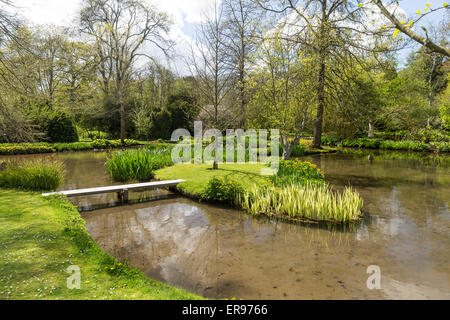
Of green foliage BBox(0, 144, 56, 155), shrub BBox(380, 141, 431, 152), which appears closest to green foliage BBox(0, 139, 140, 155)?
green foliage BBox(0, 144, 56, 155)

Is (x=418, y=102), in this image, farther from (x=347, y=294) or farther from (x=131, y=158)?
(x=347, y=294)

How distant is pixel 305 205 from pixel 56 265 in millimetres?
4833

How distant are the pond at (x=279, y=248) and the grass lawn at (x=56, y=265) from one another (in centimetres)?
55

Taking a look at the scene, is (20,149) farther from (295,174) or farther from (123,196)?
(295,174)

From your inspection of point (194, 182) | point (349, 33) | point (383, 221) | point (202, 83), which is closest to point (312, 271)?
point (383, 221)

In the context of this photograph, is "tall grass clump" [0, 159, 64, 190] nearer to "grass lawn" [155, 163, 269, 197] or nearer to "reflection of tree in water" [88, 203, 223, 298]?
"reflection of tree in water" [88, 203, 223, 298]

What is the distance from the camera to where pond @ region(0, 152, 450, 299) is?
3.61m

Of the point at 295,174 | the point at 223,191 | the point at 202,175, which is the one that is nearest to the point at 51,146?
the point at 202,175

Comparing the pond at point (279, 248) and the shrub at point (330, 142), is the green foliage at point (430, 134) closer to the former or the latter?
the pond at point (279, 248)

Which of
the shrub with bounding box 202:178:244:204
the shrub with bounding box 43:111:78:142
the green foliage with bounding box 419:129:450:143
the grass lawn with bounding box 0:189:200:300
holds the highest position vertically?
the shrub with bounding box 43:111:78:142

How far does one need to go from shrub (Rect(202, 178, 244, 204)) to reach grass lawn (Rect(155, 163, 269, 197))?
335mm

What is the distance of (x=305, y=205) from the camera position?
624cm

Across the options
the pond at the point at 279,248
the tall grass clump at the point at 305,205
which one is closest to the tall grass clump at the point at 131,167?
the pond at the point at 279,248

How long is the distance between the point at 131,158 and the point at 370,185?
8.80 metres
